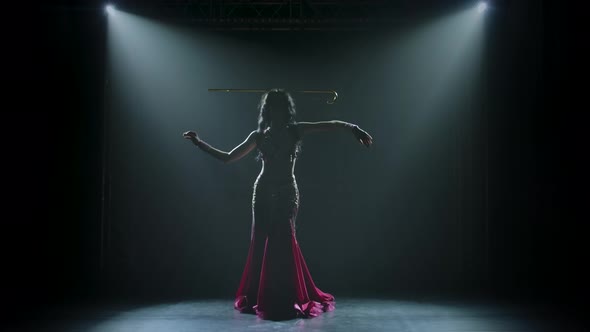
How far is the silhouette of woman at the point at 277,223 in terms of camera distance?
3811 mm

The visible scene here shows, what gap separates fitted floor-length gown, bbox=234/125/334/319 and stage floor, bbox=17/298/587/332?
Result: 136 millimetres

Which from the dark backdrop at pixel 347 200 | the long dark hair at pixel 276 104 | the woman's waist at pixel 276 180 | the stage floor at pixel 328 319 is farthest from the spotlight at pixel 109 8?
the stage floor at pixel 328 319

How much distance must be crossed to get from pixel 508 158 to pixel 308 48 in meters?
2.60

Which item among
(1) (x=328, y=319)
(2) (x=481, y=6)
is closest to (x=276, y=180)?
(1) (x=328, y=319)

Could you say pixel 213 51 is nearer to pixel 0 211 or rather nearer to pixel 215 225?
pixel 215 225

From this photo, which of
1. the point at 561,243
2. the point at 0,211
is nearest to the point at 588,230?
the point at 561,243

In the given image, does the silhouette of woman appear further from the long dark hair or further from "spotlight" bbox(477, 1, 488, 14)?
"spotlight" bbox(477, 1, 488, 14)

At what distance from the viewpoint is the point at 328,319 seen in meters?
3.79

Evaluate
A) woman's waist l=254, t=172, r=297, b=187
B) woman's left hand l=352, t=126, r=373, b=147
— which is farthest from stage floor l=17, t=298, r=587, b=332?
woman's left hand l=352, t=126, r=373, b=147

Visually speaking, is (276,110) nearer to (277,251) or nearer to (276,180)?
(276,180)

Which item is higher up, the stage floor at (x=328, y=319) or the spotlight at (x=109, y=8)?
the spotlight at (x=109, y=8)

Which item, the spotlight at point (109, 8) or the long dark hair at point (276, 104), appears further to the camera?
the spotlight at point (109, 8)

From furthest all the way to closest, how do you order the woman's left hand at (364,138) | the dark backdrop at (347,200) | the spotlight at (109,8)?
the spotlight at (109,8)
the dark backdrop at (347,200)
the woman's left hand at (364,138)

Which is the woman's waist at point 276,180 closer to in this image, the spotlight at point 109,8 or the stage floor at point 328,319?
the stage floor at point 328,319
